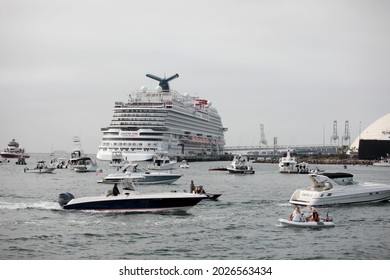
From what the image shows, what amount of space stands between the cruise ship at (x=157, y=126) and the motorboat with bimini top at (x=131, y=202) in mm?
55703


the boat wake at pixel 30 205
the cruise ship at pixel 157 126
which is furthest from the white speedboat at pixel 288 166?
the boat wake at pixel 30 205

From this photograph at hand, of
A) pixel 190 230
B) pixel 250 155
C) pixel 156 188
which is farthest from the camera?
pixel 250 155

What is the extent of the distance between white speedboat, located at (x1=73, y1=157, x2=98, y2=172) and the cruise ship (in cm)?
1502

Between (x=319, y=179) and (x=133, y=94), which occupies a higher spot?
(x=133, y=94)

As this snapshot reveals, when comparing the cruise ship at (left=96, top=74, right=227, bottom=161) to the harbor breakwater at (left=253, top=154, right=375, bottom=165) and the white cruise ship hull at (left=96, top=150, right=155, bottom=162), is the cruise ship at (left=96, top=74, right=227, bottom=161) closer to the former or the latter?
the white cruise ship hull at (left=96, top=150, right=155, bottom=162)

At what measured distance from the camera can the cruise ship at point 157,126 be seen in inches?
3383

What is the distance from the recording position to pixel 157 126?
90.5m

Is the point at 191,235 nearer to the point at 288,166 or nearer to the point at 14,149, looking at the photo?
the point at 14,149

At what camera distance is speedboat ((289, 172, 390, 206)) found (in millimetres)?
26047

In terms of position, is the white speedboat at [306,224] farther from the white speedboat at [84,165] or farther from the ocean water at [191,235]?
the white speedboat at [84,165]
